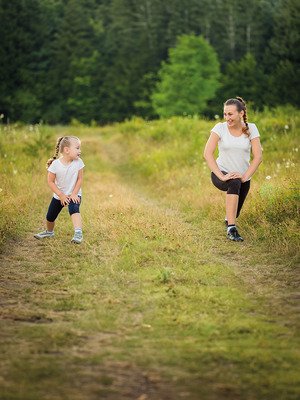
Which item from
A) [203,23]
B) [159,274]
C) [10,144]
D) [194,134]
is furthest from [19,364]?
[203,23]

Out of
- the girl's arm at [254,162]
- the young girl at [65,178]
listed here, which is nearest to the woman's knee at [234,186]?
the girl's arm at [254,162]

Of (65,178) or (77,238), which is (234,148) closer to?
(65,178)

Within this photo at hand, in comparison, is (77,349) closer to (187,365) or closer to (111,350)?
(111,350)

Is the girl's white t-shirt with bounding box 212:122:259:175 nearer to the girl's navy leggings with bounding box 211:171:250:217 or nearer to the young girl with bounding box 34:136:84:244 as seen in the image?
the girl's navy leggings with bounding box 211:171:250:217

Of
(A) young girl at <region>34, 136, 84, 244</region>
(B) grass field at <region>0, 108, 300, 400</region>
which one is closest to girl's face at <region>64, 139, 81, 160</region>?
(A) young girl at <region>34, 136, 84, 244</region>

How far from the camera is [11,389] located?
10.5ft

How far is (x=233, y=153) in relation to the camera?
312 inches

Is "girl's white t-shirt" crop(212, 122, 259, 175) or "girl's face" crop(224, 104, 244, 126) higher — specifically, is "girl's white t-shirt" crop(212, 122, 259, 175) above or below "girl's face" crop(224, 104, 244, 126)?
below

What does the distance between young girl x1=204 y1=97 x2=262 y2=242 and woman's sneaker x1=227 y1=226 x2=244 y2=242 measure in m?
0.03

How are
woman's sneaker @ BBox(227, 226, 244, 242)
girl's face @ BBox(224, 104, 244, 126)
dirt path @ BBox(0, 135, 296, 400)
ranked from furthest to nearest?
1. girl's face @ BBox(224, 104, 244, 126)
2. woman's sneaker @ BBox(227, 226, 244, 242)
3. dirt path @ BBox(0, 135, 296, 400)

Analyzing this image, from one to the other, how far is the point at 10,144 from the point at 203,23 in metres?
43.2

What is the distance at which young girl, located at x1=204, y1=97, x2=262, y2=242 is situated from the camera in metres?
7.78

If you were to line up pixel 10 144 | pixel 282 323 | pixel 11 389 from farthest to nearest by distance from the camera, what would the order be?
pixel 10 144 → pixel 282 323 → pixel 11 389

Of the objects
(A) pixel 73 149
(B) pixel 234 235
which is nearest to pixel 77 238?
(A) pixel 73 149
